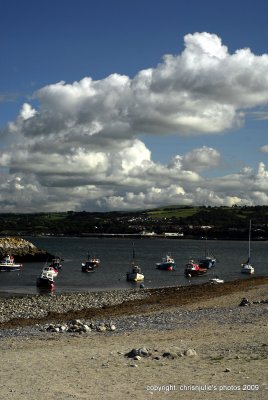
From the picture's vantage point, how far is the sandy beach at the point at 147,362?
1414cm

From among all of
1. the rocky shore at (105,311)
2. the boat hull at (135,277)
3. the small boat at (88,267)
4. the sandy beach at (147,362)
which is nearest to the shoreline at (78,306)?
the rocky shore at (105,311)

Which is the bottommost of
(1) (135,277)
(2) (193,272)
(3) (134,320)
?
(2) (193,272)

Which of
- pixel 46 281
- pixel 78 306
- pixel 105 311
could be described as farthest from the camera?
pixel 46 281

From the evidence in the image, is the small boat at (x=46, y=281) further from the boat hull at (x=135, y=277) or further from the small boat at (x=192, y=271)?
the small boat at (x=192, y=271)

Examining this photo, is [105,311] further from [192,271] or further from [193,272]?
[193,272]

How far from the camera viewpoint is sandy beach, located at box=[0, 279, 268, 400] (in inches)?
557

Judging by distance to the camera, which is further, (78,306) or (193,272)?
(193,272)

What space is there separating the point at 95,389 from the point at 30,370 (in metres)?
3.38

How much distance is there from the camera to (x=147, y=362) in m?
17.4

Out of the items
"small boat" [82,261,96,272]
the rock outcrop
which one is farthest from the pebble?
the rock outcrop

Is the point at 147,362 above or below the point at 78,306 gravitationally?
above

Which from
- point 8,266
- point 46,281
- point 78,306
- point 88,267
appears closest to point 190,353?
point 78,306

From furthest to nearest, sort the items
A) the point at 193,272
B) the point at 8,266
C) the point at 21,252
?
the point at 21,252, the point at 8,266, the point at 193,272

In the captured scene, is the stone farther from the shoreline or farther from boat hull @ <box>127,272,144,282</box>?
boat hull @ <box>127,272,144,282</box>
